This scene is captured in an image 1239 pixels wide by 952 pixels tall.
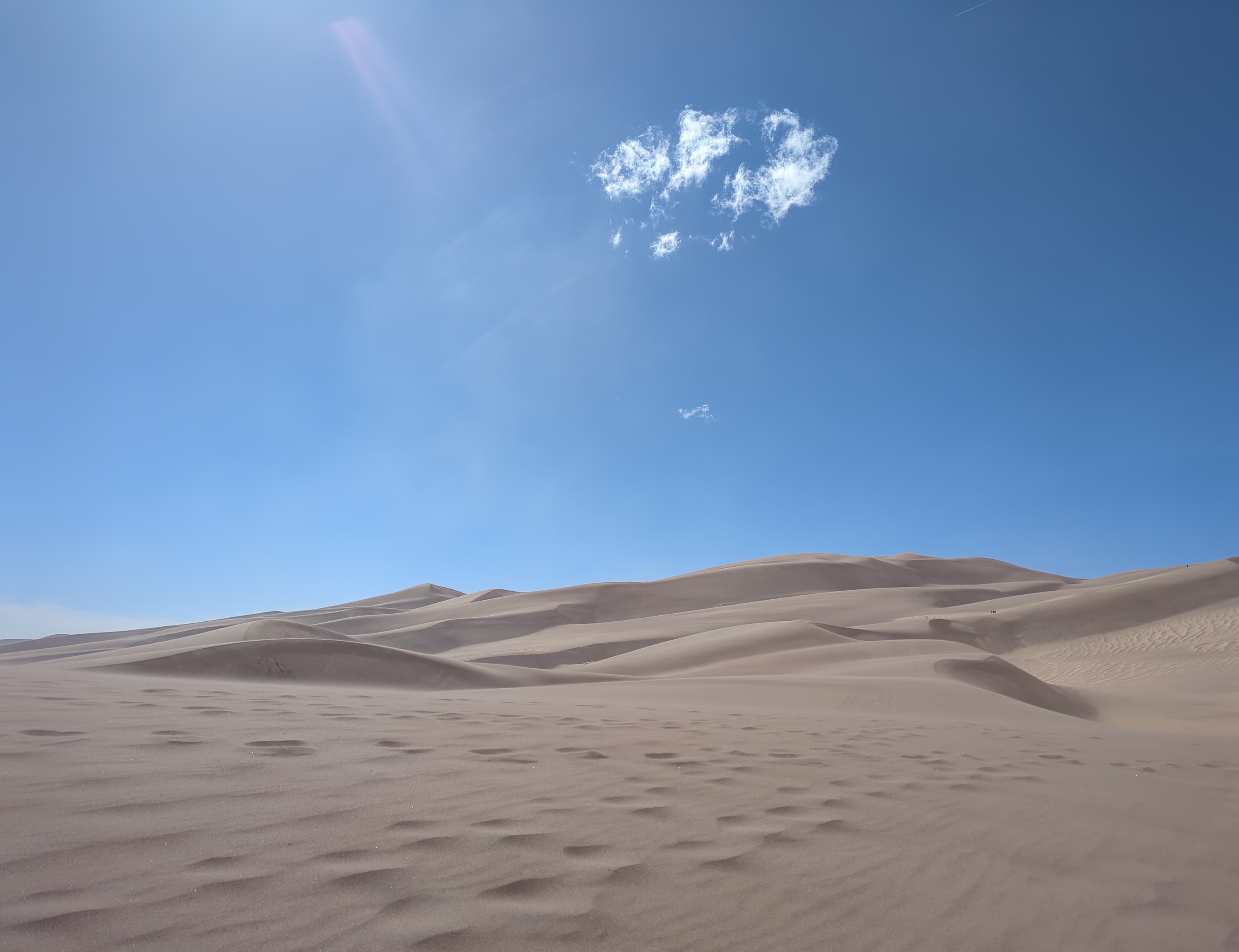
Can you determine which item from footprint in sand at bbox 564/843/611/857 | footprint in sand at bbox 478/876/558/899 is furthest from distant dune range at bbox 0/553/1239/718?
footprint in sand at bbox 478/876/558/899

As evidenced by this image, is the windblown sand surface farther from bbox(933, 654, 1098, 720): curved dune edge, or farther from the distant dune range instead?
bbox(933, 654, 1098, 720): curved dune edge

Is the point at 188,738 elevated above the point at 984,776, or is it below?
above

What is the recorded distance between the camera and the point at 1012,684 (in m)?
12.9

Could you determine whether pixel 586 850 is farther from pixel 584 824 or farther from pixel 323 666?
pixel 323 666

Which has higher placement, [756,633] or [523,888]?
[756,633]

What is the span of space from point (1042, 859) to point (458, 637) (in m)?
33.7

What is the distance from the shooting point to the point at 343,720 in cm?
504

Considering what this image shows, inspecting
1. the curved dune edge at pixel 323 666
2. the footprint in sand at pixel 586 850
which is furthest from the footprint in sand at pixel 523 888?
the curved dune edge at pixel 323 666

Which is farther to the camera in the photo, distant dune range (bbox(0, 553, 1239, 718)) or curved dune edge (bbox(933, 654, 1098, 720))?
curved dune edge (bbox(933, 654, 1098, 720))

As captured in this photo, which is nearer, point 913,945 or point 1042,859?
point 913,945

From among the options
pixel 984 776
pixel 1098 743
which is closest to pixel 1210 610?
pixel 1098 743

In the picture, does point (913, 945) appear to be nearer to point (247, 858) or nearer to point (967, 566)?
point (247, 858)

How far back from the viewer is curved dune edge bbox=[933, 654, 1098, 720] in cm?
1244

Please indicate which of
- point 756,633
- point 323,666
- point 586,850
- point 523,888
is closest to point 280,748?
point 586,850
